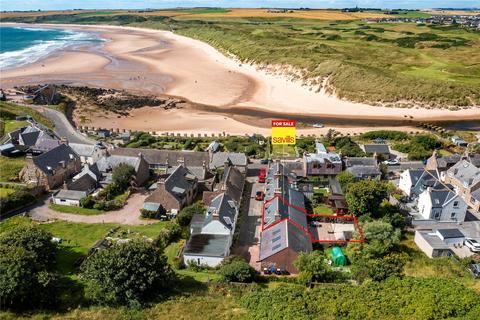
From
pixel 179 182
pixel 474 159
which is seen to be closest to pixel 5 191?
pixel 179 182

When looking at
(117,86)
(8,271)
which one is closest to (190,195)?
(8,271)

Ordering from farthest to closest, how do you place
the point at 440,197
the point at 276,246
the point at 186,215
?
the point at 440,197
the point at 186,215
the point at 276,246

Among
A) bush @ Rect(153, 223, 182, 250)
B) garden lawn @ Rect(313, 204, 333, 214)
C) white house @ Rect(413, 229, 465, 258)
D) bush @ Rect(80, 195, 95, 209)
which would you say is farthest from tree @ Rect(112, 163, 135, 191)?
white house @ Rect(413, 229, 465, 258)

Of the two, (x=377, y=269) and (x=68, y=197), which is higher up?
(x=377, y=269)

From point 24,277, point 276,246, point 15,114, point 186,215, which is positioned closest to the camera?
point 24,277

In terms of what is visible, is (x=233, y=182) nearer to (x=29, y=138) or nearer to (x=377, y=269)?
(x=377, y=269)

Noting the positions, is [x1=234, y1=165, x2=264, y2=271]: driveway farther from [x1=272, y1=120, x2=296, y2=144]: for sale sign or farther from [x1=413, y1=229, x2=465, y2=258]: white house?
[x1=272, y1=120, x2=296, y2=144]: for sale sign

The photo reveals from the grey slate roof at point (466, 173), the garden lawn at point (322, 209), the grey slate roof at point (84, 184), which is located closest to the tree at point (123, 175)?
the grey slate roof at point (84, 184)
